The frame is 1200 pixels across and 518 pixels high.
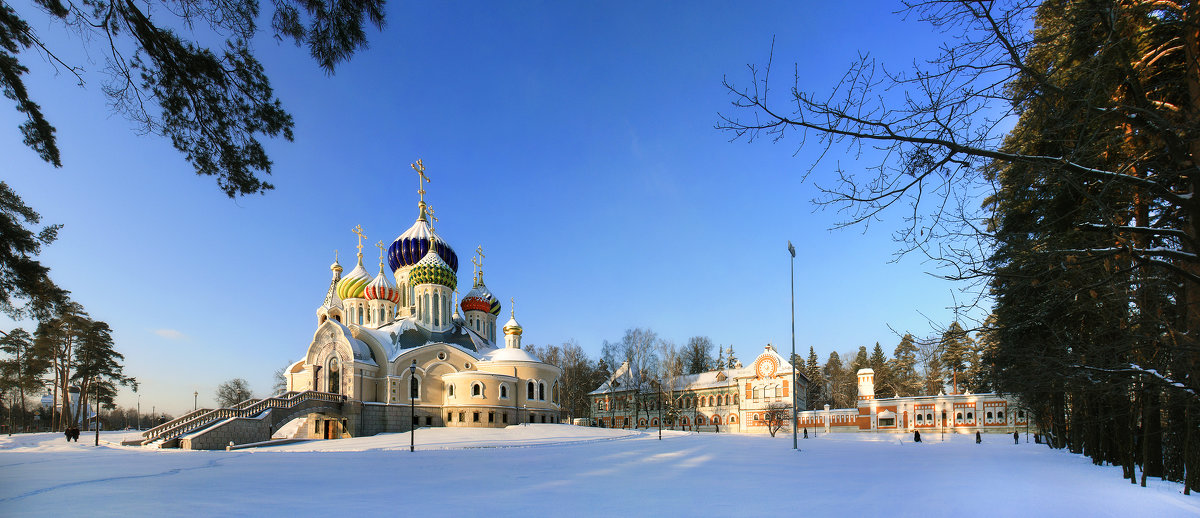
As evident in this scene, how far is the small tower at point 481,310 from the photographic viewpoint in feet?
171

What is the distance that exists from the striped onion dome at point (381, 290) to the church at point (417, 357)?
0.08m

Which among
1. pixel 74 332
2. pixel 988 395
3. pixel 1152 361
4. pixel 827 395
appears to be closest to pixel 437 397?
pixel 74 332

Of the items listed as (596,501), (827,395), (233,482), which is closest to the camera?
(596,501)

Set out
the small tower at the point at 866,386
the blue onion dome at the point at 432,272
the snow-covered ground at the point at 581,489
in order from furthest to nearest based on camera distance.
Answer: the small tower at the point at 866,386, the blue onion dome at the point at 432,272, the snow-covered ground at the point at 581,489

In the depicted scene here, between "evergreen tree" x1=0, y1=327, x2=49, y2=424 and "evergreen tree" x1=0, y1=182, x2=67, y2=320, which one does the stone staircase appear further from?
"evergreen tree" x1=0, y1=182, x2=67, y2=320

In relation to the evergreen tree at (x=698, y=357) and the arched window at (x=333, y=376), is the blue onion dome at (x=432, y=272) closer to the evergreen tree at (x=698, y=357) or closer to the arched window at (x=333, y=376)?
the arched window at (x=333, y=376)

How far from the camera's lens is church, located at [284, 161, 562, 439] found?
37794mm

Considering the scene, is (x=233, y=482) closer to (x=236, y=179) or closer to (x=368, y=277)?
(x=236, y=179)

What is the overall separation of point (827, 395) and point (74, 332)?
80732mm

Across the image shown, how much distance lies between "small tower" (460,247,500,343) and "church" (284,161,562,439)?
91 millimetres

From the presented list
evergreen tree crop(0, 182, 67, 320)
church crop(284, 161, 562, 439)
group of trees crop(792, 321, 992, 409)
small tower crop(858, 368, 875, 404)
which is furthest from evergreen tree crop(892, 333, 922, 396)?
evergreen tree crop(0, 182, 67, 320)

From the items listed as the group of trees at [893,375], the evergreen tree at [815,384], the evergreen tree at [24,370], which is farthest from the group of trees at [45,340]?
the evergreen tree at [815,384]

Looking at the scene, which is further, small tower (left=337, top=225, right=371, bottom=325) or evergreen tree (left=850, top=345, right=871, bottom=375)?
evergreen tree (left=850, top=345, right=871, bottom=375)

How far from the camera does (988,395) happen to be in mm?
48375
